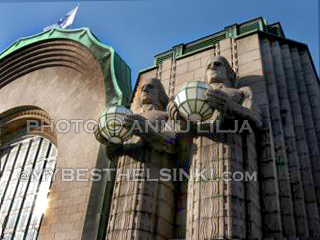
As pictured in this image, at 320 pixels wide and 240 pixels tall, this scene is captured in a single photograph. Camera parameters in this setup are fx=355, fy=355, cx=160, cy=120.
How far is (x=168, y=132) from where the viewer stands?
8.37 metres

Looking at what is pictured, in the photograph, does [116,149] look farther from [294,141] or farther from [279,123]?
[294,141]

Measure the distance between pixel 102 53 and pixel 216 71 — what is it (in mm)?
6837

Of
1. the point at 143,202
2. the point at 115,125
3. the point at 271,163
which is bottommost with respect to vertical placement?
the point at 143,202

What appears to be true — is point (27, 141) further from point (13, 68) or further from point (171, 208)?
point (171, 208)

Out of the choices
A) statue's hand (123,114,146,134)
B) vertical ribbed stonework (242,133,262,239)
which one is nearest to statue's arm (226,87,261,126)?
vertical ribbed stonework (242,133,262,239)

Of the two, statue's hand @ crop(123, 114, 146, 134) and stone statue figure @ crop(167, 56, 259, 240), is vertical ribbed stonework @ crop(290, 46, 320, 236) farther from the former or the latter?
statue's hand @ crop(123, 114, 146, 134)

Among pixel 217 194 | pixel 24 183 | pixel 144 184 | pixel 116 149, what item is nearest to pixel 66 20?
pixel 24 183

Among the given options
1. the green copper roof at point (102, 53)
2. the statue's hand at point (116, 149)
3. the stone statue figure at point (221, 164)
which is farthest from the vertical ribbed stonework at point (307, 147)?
the green copper roof at point (102, 53)

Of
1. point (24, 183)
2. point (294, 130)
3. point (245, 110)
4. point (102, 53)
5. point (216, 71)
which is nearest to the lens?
point (245, 110)

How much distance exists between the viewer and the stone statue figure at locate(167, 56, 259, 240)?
611 centimetres

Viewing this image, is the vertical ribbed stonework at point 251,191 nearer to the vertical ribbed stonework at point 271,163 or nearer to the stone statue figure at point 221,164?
the stone statue figure at point 221,164

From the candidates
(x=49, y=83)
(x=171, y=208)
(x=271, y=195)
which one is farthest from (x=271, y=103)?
(x=49, y=83)

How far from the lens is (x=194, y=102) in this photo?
22.1 feet

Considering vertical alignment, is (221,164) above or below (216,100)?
below
